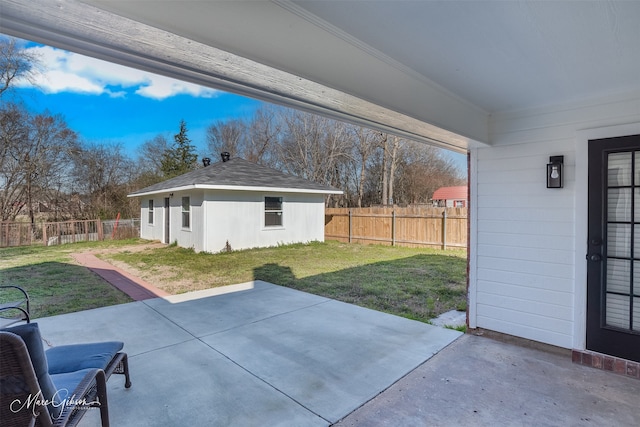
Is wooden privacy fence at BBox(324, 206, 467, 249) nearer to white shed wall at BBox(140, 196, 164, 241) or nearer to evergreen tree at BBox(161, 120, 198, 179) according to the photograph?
white shed wall at BBox(140, 196, 164, 241)

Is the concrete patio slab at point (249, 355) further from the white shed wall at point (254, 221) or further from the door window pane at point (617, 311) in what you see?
the white shed wall at point (254, 221)

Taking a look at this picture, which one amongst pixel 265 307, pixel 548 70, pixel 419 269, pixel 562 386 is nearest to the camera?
pixel 548 70

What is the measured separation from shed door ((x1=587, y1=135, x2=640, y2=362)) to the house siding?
91 mm

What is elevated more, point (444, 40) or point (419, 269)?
point (444, 40)

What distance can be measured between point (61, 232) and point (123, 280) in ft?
31.9

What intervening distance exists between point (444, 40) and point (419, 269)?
6.63 meters

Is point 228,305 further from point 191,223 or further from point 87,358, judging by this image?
point 191,223

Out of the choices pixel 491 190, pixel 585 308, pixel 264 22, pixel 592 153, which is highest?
pixel 264 22

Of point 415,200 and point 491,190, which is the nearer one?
point 491,190

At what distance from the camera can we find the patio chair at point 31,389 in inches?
60.2

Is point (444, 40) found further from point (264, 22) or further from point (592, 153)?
point (592, 153)

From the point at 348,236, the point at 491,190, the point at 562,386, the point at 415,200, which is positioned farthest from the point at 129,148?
the point at 562,386

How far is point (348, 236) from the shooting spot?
14234mm

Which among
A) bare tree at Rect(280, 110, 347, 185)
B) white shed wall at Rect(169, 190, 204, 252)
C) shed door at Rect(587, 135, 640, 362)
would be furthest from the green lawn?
bare tree at Rect(280, 110, 347, 185)
